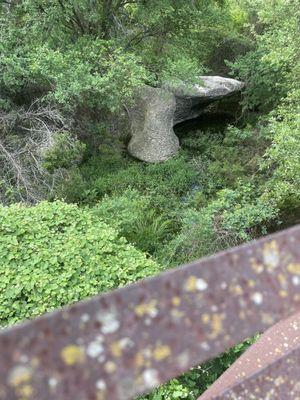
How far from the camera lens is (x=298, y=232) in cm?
75

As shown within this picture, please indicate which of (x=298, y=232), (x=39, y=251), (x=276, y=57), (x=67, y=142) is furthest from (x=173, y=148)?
(x=298, y=232)

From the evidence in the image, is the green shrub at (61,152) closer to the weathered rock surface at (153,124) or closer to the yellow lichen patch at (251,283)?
the weathered rock surface at (153,124)

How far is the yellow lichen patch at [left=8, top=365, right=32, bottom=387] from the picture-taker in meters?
0.56

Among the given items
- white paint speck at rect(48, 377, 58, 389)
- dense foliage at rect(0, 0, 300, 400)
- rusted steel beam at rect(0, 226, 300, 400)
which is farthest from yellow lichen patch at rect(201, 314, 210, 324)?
dense foliage at rect(0, 0, 300, 400)

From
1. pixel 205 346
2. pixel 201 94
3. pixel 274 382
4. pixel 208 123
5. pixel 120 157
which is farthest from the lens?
pixel 208 123

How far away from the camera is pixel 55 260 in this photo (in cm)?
477

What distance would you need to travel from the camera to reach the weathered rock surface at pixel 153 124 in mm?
11102

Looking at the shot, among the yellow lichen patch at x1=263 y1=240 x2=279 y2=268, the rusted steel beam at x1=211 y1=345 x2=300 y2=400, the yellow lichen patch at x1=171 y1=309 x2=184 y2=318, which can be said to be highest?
the yellow lichen patch at x1=263 y1=240 x2=279 y2=268

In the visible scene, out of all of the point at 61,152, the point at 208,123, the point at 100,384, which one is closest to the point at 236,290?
the point at 100,384

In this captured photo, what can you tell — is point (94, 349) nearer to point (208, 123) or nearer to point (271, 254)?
point (271, 254)

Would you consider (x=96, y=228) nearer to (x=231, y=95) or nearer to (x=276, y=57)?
(x=276, y=57)

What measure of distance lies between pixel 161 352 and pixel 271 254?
25 centimetres

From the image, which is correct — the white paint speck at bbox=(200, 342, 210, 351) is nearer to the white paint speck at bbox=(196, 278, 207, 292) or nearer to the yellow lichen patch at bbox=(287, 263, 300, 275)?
the white paint speck at bbox=(196, 278, 207, 292)

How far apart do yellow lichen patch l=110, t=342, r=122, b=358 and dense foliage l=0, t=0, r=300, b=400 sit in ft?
11.2
